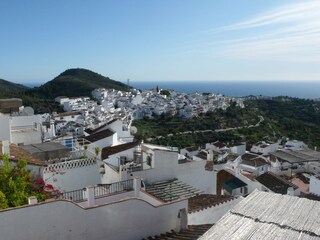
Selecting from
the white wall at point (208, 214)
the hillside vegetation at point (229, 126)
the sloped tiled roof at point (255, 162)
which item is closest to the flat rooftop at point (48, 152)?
the white wall at point (208, 214)

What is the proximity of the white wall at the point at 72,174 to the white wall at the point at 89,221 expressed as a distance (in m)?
3.48

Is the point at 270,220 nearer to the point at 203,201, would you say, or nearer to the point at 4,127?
the point at 203,201

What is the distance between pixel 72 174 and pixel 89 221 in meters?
3.90

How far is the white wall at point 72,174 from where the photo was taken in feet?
37.3

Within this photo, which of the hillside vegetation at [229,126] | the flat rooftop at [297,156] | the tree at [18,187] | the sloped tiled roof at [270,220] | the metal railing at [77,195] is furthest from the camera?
the hillside vegetation at [229,126]

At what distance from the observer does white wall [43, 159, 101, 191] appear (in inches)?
448

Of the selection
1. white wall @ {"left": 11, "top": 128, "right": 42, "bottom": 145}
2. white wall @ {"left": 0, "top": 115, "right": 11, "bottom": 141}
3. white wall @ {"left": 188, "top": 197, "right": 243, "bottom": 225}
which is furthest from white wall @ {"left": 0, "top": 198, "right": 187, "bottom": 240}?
white wall @ {"left": 11, "top": 128, "right": 42, "bottom": 145}

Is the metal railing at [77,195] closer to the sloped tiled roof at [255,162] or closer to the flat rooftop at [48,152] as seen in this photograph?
the flat rooftop at [48,152]

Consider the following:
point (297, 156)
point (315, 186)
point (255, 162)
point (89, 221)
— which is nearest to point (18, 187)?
point (89, 221)

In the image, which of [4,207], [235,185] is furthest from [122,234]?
[235,185]

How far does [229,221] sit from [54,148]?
359 inches

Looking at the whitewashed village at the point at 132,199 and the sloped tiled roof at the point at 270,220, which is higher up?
the sloped tiled roof at the point at 270,220

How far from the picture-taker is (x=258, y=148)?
54.3 metres

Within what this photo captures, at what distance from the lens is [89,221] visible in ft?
27.0
